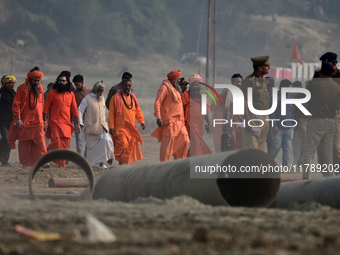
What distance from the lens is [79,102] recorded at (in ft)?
38.2

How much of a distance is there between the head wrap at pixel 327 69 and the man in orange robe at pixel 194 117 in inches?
99.5

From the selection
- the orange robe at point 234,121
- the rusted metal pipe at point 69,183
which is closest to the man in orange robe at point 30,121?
the rusted metal pipe at point 69,183

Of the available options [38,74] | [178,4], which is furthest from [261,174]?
[178,4]

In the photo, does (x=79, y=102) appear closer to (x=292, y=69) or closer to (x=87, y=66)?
(x=292, y=69)

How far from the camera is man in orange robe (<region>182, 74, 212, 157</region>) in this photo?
33.9ft

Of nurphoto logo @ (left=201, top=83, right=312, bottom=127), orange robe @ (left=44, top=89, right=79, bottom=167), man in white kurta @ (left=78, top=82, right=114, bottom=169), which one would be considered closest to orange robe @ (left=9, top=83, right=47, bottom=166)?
orange robe @ (left=44, top=89, right=79, bottom=167)

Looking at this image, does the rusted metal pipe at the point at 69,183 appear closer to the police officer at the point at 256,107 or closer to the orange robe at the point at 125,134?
the orange robe at the point at 125,134

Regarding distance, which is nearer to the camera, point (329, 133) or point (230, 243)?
point (230, 243)

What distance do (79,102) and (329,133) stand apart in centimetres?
495

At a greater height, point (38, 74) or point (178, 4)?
point (178, 4)

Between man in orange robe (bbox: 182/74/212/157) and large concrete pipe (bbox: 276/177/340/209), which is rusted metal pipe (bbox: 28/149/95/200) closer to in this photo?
large concrete pipe (bbox: 276/177/340/209)

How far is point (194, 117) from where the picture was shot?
34.3 feet

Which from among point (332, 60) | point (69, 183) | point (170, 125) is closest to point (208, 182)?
point (69, 183)

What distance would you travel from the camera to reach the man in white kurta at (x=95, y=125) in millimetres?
10758
